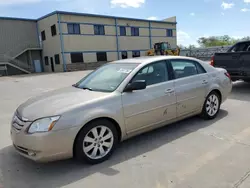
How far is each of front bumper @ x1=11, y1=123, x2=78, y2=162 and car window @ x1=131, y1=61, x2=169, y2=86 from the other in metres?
1.40

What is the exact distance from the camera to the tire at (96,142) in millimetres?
3010

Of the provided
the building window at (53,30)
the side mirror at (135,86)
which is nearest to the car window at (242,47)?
the side mirror at (135,86)

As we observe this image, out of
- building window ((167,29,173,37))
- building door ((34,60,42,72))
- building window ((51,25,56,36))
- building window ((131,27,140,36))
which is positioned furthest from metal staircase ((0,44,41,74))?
building window ((167,29,173,37))

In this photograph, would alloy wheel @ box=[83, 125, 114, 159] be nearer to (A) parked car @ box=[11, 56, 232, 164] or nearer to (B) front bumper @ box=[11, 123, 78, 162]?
(A) parked car @ box=[11, 56, 232, 164]

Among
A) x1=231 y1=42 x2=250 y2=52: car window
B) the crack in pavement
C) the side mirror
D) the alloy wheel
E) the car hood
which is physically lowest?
the crack in pavement

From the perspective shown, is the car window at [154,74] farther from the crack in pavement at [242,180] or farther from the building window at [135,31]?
the building window at [135,31]

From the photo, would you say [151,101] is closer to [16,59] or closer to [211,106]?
[211,106]

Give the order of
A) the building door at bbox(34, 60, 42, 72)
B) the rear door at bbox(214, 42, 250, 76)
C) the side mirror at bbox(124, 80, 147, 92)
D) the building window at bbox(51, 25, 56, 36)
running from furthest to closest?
the building door at bbox(34, 60, 42, 72) < the building window at bbox(51, 25, 56, 36) < the rear door at bbox(214, 42, 250, 76) < the side mirror at bbox(124, 80, 147, 92)

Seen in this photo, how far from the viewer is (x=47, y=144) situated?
2785mm

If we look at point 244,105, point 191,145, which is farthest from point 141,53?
point 191,145

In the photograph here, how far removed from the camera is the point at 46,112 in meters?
2.94

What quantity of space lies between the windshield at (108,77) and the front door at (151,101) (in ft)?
0.72

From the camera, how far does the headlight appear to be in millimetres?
2799

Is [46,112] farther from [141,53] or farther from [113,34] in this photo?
[141,53]
